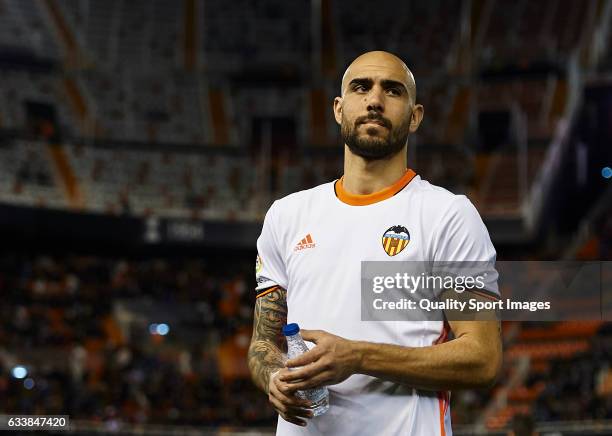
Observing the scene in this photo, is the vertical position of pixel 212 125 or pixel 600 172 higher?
pixel 212 125

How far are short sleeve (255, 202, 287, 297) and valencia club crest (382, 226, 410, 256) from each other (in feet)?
1.29

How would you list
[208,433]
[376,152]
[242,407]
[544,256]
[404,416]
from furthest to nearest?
[544,256] → [242,407] → [208,433] → [376,152] → [404,416]

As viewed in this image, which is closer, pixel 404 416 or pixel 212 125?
pixel 404 416

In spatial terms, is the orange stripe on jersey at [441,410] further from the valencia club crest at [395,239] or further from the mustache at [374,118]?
the mustache at [374,118]

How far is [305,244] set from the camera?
8.98 ft

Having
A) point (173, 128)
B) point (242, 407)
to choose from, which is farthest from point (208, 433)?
point (173, 128)

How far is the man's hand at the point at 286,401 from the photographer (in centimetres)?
237

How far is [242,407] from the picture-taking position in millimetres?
17031

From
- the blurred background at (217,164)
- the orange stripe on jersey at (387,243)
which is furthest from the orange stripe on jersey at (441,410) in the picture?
the blurred background at (217,164)

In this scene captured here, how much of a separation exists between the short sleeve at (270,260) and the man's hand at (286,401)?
488 mm

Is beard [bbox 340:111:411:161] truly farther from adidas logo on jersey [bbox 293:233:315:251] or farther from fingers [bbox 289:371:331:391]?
fingers [bbox 289:371:331:391]

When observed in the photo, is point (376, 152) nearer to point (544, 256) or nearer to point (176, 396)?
point (176, 396)

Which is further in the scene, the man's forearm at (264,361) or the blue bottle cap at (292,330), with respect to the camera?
the man's forearm at (264,361)

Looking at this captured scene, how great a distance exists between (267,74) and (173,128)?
3.49 metres
